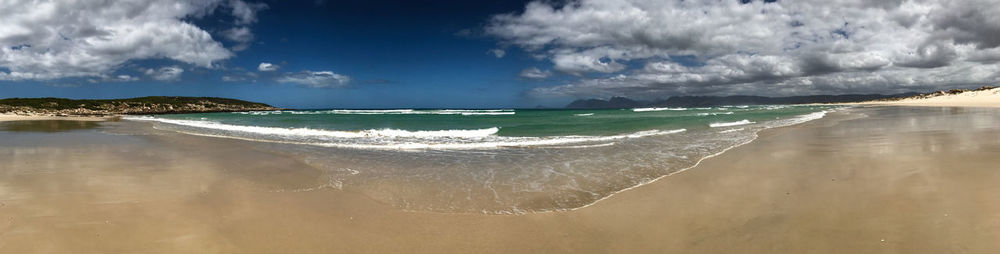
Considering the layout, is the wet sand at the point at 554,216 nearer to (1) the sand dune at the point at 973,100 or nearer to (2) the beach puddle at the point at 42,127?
(2) the beach puddle at the point at 42,127

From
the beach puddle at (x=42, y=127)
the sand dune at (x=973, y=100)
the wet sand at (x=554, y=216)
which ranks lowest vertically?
the wet sand at (x=554, y=216)

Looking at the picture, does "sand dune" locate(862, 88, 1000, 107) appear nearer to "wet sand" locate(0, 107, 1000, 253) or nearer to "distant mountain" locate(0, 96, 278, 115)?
"wet sand" locate(0, 107, 1000, 253)

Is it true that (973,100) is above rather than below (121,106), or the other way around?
below

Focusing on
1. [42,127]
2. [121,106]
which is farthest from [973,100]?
[121,106]

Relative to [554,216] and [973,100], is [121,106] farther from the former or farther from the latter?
[973,100]

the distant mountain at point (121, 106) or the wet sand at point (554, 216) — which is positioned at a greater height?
the distant mountain at point (121, 106)

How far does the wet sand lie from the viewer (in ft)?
11.8

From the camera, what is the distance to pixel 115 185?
242 inches

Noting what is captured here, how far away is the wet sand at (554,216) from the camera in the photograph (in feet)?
11.8

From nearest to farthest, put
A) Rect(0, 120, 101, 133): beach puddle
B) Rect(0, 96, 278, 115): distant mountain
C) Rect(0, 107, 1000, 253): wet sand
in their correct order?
Rect(0, 107, 1000, 253): wet sand, Rect(0, 120, 101, 133): beach puddle, Rect(0, 96, 278, 115): distant mountain

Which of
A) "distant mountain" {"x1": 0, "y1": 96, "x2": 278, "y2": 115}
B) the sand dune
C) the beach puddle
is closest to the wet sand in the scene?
the beach puddle

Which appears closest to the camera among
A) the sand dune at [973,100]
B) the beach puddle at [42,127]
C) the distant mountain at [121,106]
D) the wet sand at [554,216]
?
the wet sand at [554,216]

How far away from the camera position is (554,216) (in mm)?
4512

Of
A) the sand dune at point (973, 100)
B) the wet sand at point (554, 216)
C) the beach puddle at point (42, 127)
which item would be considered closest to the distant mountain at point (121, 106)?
the beach puddle at point (42, 127)
